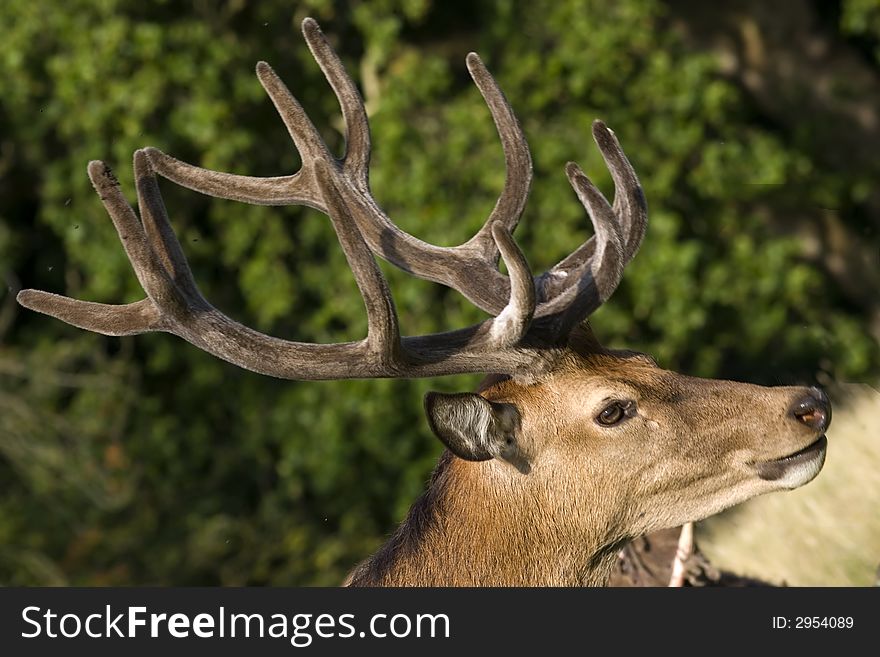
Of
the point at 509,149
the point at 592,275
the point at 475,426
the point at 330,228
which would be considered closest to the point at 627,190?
the point at 592,275

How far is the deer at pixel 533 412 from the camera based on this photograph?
4.21 meters

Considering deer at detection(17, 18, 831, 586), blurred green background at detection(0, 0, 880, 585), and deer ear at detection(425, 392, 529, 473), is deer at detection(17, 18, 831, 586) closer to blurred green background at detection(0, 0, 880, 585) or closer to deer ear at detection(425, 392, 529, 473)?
deer ear at detection(425, 392, 529, 473)

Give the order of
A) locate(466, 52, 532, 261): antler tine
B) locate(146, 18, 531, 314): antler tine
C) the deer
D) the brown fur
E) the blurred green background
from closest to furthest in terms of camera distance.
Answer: the deer
the brown fur
locate(146, 18, 531, 314): antler tine
locate(466, 52, 532, 261): antler tine
the blurred green background

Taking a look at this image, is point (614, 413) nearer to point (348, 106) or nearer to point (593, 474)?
point (593, 474)

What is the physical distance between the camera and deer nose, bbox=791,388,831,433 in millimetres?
4270

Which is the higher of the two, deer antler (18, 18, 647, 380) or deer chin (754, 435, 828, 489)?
deer antler (18, 18, 647, 380)

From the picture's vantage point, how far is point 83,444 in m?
10.5

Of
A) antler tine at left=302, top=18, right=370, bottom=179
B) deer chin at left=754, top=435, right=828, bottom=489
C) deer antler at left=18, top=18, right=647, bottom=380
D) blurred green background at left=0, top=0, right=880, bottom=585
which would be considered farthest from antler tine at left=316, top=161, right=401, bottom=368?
blurred green background at left=0, top=0, right=880, bottom=585

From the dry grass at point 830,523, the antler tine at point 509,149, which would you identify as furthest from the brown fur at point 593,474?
the dry grass at point 830,523

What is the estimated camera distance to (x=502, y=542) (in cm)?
442

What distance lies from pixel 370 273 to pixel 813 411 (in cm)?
137

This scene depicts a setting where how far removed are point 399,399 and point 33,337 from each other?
298 centimetres

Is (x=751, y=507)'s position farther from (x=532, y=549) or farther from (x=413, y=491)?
(x=413, y=491)

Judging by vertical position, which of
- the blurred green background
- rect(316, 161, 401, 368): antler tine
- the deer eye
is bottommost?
the deer eye
